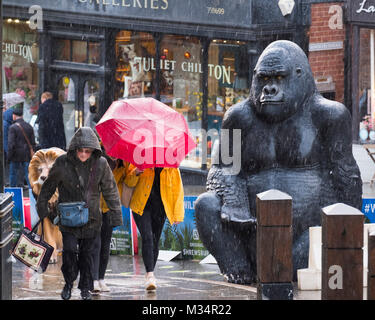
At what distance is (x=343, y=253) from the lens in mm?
5402

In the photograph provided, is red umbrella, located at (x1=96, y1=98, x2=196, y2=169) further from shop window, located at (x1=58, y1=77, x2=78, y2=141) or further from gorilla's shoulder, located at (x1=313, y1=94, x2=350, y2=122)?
shop window, located at (x1=58, y1=77, x2=78, y2=141)

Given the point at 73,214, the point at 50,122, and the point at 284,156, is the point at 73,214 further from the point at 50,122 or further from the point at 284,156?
the point at 50,122

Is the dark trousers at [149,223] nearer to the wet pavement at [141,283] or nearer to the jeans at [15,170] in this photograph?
the wet pavement at [141,283]

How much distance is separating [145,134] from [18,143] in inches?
281

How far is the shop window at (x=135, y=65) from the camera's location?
17922mm

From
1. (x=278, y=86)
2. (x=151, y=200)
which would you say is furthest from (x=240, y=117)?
(x=151, y=200)

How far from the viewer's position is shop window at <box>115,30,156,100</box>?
1792 centimetres

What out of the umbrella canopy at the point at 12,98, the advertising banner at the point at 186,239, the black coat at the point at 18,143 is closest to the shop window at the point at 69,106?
the umbrella canopy at the point at 12,98

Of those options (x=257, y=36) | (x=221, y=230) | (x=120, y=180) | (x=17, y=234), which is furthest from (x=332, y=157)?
(x=257, y=36)

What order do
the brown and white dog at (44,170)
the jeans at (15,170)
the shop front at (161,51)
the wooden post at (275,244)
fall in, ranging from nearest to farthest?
the wooden post at (275,244) < the brown and white dog at (44,170) < the jeans at (15,170) < the shop front at (161,51)

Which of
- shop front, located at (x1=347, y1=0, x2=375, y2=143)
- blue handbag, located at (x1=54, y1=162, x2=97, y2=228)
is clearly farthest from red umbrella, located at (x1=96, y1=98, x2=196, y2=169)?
shop front, located at (x1=347, y1=0, x2=375, y2=143)

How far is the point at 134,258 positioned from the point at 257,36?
7.55 meters

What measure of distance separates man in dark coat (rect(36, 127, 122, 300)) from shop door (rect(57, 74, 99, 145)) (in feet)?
32.5

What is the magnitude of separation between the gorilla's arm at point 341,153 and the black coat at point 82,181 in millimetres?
1877
